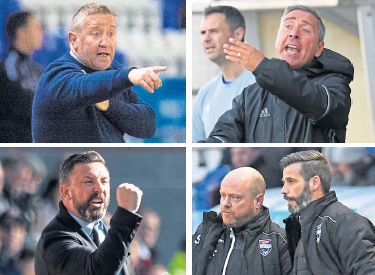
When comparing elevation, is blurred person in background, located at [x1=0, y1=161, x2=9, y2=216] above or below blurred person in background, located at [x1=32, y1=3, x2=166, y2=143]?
below

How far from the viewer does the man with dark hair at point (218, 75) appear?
2.89 meters

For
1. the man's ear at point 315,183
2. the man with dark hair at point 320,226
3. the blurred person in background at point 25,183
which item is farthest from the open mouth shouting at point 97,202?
the man's ear at point 315,183

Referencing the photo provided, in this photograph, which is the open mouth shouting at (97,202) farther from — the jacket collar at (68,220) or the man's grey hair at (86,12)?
the man's grey hair at (86,12)

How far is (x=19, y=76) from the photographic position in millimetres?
2877

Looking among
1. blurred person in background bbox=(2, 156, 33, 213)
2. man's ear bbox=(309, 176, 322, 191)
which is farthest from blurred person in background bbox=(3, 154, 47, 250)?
man's ear bbox=(309, 176, 322, 191)

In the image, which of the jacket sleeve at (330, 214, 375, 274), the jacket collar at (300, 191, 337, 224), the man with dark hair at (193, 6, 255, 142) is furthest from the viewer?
the man with dark hair at (193, 6, 255, 142)

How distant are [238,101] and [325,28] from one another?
0.44 meters

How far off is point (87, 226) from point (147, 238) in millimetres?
235

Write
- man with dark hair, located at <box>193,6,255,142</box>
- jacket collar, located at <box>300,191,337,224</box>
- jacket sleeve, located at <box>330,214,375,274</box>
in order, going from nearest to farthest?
1. jacket sleeve, located at <box>330,214,375,274</box>
2. jacket collar, located at <box>300,191,337,224</box>
3. man with dark hair, located at <box>193,6,255,142</box>

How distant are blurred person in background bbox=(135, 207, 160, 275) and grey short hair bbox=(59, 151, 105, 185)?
27cm

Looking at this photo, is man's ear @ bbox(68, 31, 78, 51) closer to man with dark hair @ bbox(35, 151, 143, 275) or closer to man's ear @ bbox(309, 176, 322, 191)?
man with dark hair @ bbox(35, 151, 143, 275)

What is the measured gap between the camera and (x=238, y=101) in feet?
9.46

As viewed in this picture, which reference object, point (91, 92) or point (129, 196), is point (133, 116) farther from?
point (129, 196)

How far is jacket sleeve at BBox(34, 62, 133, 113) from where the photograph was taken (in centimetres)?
284
